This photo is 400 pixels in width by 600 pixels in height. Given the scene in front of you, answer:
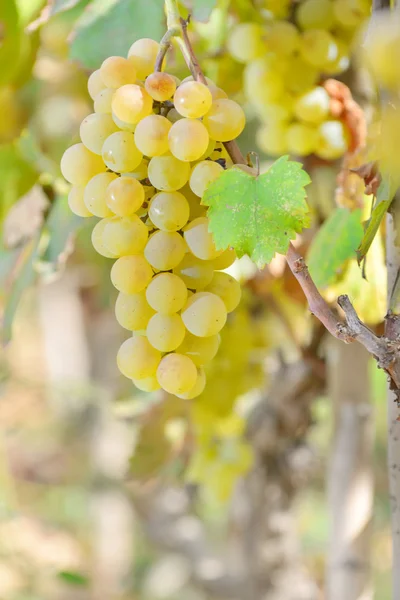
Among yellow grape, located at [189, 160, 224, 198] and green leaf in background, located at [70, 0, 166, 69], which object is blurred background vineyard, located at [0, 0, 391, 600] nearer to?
green leaf in background, located at [70, 0, 166, 69]

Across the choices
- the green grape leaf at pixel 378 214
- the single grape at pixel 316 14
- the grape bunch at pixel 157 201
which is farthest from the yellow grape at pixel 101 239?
the single grape at pixel 316 14

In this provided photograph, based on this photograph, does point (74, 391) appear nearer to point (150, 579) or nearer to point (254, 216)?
point (150, 579)

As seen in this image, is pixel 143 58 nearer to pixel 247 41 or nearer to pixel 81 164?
pixel 81 164

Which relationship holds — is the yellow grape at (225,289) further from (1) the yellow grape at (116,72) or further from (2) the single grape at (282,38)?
(2) the single grape at (282,38)

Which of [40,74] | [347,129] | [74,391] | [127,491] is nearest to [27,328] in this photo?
[74,391]

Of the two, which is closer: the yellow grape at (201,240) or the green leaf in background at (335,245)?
the yellow grape at (201,240)

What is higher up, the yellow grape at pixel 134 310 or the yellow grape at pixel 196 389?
the yellow grape at pixel 134 310
